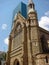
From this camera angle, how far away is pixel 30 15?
3894cm

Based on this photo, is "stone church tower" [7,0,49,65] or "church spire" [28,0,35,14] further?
"church spire" [28,0,35,14]

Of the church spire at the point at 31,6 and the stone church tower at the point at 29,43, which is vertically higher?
the church spire at the point at 31,6

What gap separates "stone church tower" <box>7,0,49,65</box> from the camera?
3316 cm

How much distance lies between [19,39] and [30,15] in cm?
732

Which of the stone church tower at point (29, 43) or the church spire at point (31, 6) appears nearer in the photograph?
the stone church tower at point (29, 43)

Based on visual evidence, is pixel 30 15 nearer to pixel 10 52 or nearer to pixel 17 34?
pixel 17 34

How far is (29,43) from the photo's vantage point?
116 ft

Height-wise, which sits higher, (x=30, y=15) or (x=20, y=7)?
(x=20, y=7)

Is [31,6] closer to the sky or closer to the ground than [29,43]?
closer to the sky

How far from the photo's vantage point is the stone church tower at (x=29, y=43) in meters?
33.2

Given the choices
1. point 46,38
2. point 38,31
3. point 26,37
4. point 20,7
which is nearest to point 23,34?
point 26,37

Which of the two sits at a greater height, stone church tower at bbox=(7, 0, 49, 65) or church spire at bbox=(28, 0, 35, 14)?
church spire at bbox=(28, 0, 35, 14)

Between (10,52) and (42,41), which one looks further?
(10,52)

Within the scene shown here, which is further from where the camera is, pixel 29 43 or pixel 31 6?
pixel 31 6
